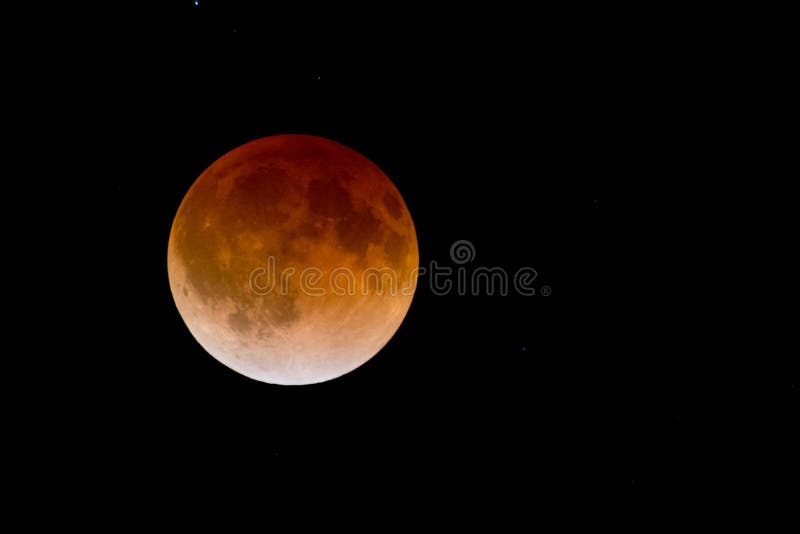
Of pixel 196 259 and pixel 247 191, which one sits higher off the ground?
pixel 247 191

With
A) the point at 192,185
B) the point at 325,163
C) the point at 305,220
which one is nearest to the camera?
the point at 305,220

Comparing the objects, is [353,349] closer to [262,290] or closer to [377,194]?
[262,290]

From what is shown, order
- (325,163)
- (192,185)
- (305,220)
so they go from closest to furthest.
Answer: (305,220)
(325,163)
(192,185)

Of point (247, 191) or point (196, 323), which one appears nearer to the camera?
point (247, 191)

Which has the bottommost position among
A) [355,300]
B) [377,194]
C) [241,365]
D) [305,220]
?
[241,365]

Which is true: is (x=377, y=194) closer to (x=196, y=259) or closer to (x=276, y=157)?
(x=276, y=157)

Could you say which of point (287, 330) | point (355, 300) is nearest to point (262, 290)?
point (287, 330)
